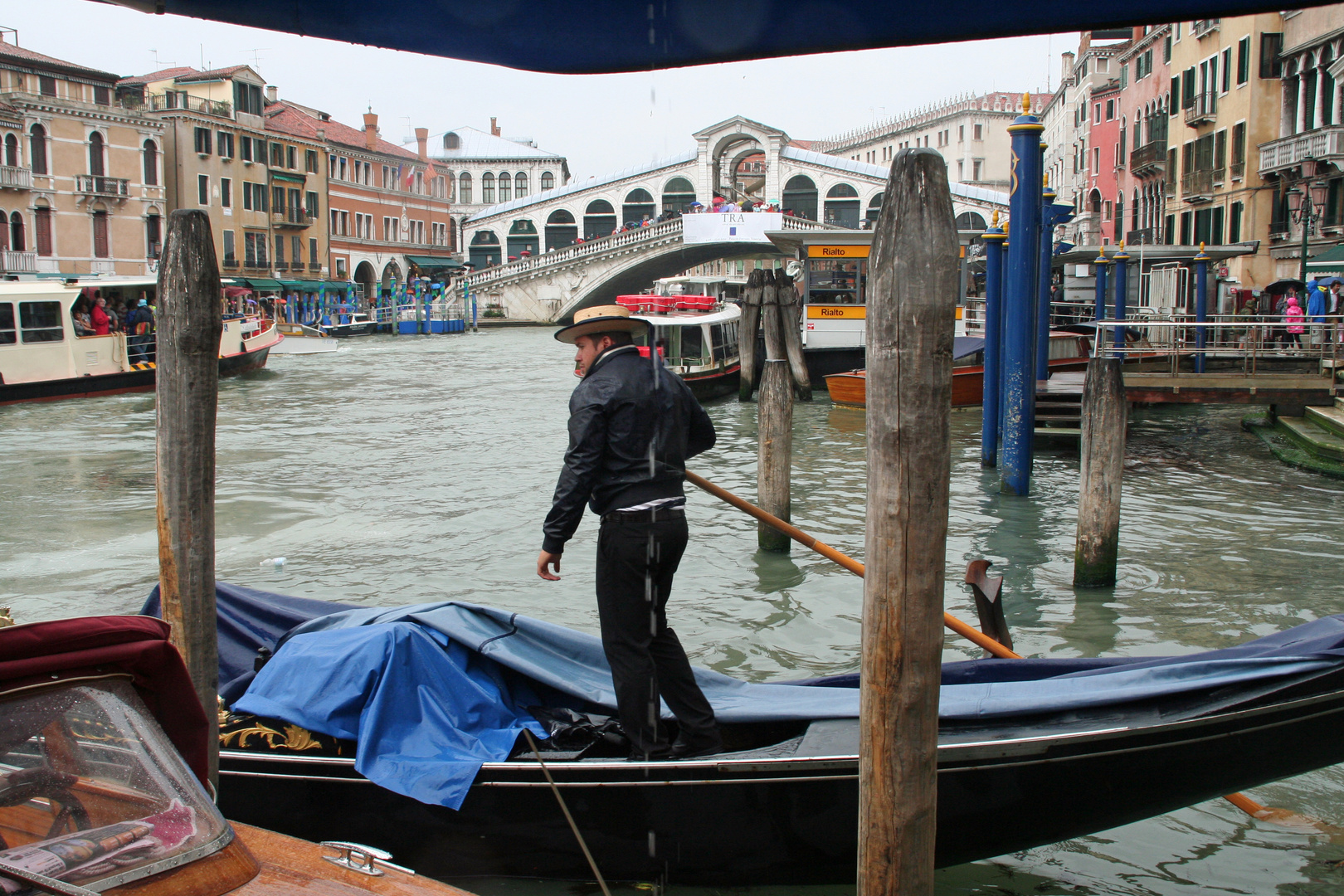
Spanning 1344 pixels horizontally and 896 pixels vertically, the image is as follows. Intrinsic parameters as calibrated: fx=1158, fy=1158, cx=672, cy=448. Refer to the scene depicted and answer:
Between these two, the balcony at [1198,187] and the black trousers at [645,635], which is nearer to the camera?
the black trousers at [645,635]

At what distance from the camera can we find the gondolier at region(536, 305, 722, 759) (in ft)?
10.6

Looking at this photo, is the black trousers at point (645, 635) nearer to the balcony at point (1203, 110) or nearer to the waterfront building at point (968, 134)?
the balcony at point (1203, 110)

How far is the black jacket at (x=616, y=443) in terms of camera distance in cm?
323

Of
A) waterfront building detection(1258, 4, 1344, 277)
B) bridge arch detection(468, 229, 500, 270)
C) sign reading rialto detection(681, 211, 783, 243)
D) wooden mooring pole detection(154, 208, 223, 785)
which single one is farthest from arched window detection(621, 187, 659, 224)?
wooden mooring pole detection(154, 208, 223, 785)

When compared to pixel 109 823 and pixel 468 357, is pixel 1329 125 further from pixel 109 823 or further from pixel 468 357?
pixel 109 823

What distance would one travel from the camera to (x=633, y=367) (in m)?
3.28

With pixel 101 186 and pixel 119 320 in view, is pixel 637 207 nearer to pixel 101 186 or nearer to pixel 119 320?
pixel 101 186

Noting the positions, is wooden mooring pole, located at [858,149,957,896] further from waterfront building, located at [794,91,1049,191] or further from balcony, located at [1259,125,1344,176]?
waterfront building, located at [794,91,1049,191]

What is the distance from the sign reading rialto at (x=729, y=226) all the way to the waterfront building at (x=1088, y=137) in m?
9.61

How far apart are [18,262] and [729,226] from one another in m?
20.4

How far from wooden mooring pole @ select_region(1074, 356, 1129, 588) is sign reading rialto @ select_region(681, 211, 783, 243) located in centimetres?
3206

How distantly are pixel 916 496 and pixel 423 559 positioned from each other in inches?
218

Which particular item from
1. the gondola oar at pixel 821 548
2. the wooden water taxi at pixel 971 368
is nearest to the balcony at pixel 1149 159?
the wooden water taxi at pixel 971 368

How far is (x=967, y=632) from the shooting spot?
167 inches
